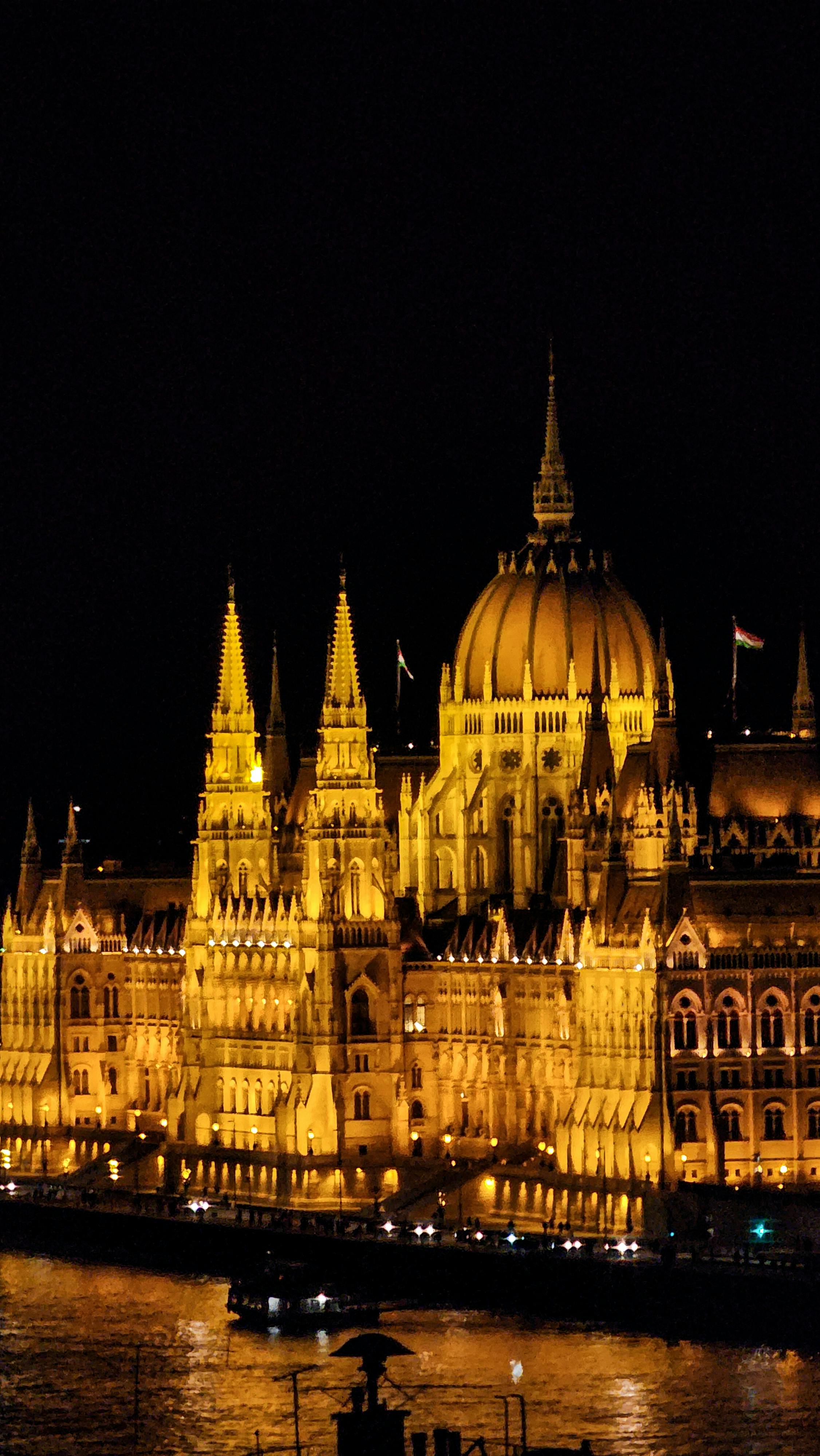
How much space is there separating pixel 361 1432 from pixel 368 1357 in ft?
14.3

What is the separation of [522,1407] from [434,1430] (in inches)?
172

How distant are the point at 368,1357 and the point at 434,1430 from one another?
3118 mm

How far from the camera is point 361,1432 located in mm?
189000

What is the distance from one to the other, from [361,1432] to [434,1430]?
246 inches

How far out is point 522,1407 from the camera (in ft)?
652

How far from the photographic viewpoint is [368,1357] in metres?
193

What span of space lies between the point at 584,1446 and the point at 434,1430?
383cm

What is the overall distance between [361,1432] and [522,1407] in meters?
10.5

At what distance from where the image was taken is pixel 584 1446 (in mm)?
193750

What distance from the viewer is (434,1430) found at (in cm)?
19500

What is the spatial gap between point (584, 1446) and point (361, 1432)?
7182 millimetres
